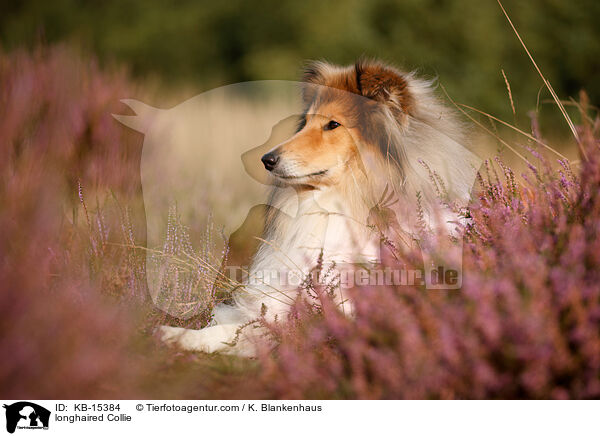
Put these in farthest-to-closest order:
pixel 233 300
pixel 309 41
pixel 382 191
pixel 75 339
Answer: pixel 309 41
pixel 233 300
pixel 382 191
pixel 75 339

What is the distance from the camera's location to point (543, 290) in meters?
1.68

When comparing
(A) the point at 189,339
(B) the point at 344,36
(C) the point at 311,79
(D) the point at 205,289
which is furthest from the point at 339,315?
(B) the point at 344,36

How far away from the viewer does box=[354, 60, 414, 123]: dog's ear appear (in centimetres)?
284

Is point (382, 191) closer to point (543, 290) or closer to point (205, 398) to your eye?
point (543, 290)

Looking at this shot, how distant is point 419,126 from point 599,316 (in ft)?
5.14

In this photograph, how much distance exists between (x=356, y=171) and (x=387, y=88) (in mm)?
487

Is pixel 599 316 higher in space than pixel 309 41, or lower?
lower

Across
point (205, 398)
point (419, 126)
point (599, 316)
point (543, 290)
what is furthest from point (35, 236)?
point (419, 126)

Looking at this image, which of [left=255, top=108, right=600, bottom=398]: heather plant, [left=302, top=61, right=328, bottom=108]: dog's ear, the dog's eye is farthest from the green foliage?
[left=255, top=108, right=600, bottom=398]: heather plant

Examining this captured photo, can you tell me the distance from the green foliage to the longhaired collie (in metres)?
4.66

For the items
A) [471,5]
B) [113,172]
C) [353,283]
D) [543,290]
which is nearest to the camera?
[543,290]
